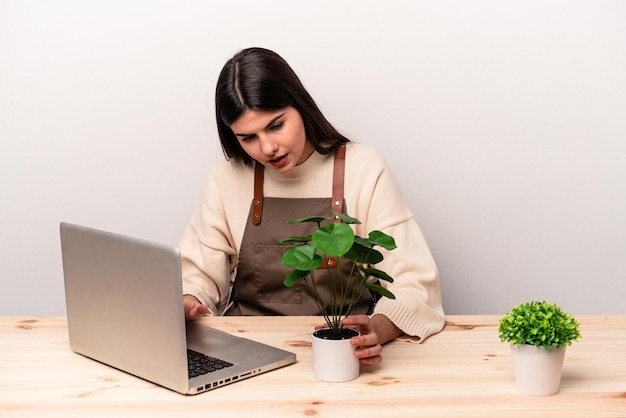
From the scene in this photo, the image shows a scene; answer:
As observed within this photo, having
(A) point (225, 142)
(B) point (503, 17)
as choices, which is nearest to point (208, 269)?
(A) point (225, 142)

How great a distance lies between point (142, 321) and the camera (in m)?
1.31

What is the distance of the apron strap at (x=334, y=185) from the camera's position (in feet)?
6.47

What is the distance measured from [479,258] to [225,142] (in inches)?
34.0

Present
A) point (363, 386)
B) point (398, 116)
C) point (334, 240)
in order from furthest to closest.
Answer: point (398, 116), point (363, 386), point (334, 240)

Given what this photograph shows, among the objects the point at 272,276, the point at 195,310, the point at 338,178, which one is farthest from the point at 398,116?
the point at 195,310

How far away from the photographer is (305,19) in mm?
2281

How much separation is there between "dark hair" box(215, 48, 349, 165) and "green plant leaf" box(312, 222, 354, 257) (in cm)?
65

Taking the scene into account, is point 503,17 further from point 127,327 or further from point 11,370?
point 11,370

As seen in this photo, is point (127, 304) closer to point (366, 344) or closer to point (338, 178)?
point (366, 344)

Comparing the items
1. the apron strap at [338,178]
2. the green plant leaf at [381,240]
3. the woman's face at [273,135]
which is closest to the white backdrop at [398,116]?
the apron strap at [338,178]

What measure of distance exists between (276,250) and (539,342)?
880mm

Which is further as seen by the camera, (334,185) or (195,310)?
(334,185)

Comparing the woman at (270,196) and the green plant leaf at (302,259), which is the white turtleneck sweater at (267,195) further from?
the green plant leaf at (302,259)

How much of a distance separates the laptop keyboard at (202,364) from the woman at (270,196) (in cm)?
43
